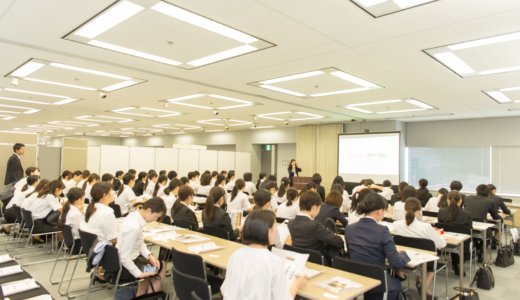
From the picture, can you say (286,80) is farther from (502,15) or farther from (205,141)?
(205,141)

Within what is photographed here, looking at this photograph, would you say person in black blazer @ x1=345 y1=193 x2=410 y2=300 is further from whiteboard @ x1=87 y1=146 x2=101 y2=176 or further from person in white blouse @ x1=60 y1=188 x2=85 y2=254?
whiteboard @ x1=87 y1=146 x2=101 y2=176

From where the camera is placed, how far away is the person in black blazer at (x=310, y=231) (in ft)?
10.8

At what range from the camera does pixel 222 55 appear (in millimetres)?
4867

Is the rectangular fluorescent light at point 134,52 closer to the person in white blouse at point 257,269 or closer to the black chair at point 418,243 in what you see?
the person in white blouse at point 257,269

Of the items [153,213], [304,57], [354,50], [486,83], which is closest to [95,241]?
[153,213]

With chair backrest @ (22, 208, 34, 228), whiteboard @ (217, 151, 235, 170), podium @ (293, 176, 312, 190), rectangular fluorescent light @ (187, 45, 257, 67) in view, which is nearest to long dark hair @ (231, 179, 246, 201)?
rectangular fluorescent light @ (187, 45, 257, 67)

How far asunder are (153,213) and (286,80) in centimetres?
374

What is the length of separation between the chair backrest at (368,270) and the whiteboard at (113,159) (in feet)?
32.2

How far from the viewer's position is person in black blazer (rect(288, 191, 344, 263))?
10.8 feet

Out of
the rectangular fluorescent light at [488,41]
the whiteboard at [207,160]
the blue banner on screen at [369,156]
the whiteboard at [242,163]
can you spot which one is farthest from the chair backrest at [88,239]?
the whiteboard at [242,163]

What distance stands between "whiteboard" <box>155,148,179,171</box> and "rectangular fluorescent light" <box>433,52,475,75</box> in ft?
32.3

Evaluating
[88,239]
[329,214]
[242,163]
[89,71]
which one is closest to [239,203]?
[329,214]

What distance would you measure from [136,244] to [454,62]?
4.79 meters

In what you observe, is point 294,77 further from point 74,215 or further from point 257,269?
point 257,269
